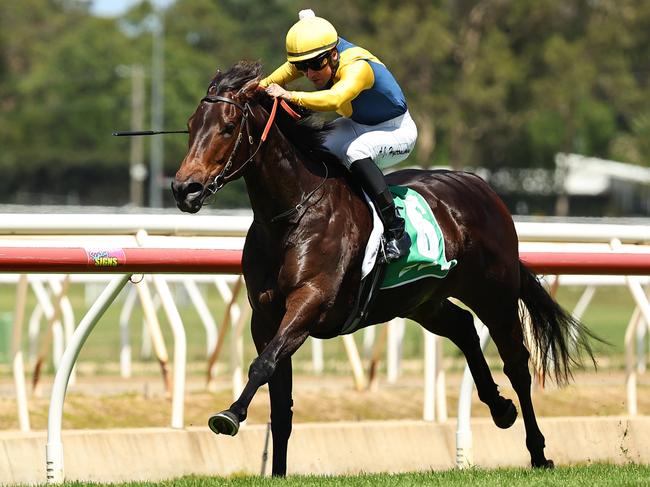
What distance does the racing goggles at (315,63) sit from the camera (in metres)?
5.75

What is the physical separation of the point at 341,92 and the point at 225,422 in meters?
1.43


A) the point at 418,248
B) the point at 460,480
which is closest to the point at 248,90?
the point at 418,248

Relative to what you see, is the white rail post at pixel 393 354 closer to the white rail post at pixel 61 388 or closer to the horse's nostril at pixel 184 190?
the white rail post at pixel 61 388

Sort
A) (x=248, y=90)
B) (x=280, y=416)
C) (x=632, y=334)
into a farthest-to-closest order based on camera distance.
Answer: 1. (x=632, y=334)
2. (x=280, y=416)
3. (x=248, y=90)

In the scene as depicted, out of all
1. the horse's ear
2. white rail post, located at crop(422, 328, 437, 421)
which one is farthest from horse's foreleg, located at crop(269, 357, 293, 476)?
white rail post, located at crop(422, 328, 437, 421)

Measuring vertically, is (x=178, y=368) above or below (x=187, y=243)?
below

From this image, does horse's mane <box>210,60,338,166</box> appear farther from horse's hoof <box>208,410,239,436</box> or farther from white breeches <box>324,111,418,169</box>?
horse's hoof <box>208,410,239,436</box>

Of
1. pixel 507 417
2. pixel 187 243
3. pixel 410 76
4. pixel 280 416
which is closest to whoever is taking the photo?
pixel 280 416

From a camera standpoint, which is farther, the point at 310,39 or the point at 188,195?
the point at 310,39

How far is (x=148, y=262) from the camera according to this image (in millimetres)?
5805

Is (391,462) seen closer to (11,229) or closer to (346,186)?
(346,186)

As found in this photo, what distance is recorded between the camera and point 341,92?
560 centimetres

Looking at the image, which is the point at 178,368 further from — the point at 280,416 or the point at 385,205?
the point at 385,205

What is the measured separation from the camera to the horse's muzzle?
5145 millimetres
